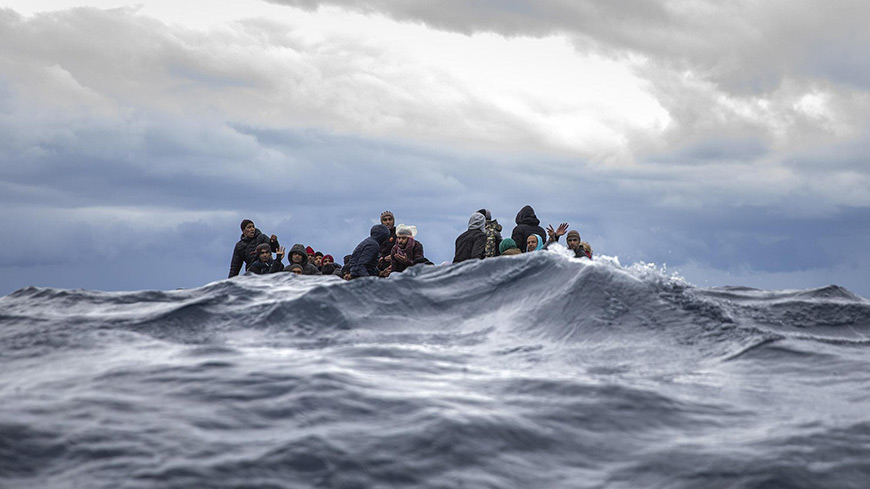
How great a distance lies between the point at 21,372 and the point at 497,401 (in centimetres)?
380

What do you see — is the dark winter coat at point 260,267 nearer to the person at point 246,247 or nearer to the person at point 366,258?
the person at point 246,247

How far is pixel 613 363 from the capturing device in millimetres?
6375

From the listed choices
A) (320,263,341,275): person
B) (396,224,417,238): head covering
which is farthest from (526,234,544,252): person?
(320,263,341,275): person

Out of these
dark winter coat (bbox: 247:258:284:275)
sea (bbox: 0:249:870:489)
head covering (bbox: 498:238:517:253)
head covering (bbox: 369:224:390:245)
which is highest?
head covering (bbox: 369:224:390:245)

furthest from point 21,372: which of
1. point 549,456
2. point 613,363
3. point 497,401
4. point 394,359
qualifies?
point 613,363

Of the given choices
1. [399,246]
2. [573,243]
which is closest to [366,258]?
[399,246]

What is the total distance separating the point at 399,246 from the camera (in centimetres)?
1343

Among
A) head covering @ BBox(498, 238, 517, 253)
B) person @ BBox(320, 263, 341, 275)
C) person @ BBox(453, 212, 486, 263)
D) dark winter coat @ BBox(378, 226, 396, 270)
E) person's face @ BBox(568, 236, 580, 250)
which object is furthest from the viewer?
person @ BBox(320, 263, 341, 275)

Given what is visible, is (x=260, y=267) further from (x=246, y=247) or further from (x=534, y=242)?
(x=534, y=242)

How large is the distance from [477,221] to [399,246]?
1.54 metres

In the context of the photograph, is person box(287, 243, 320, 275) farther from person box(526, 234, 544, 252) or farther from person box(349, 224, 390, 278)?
person box(526, 234, 544, 252)

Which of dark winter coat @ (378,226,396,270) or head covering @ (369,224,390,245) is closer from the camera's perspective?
head covering @ (369,224,390,245)

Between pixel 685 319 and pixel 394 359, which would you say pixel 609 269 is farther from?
pixel 394 359

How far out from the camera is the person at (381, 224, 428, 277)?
13391mm
